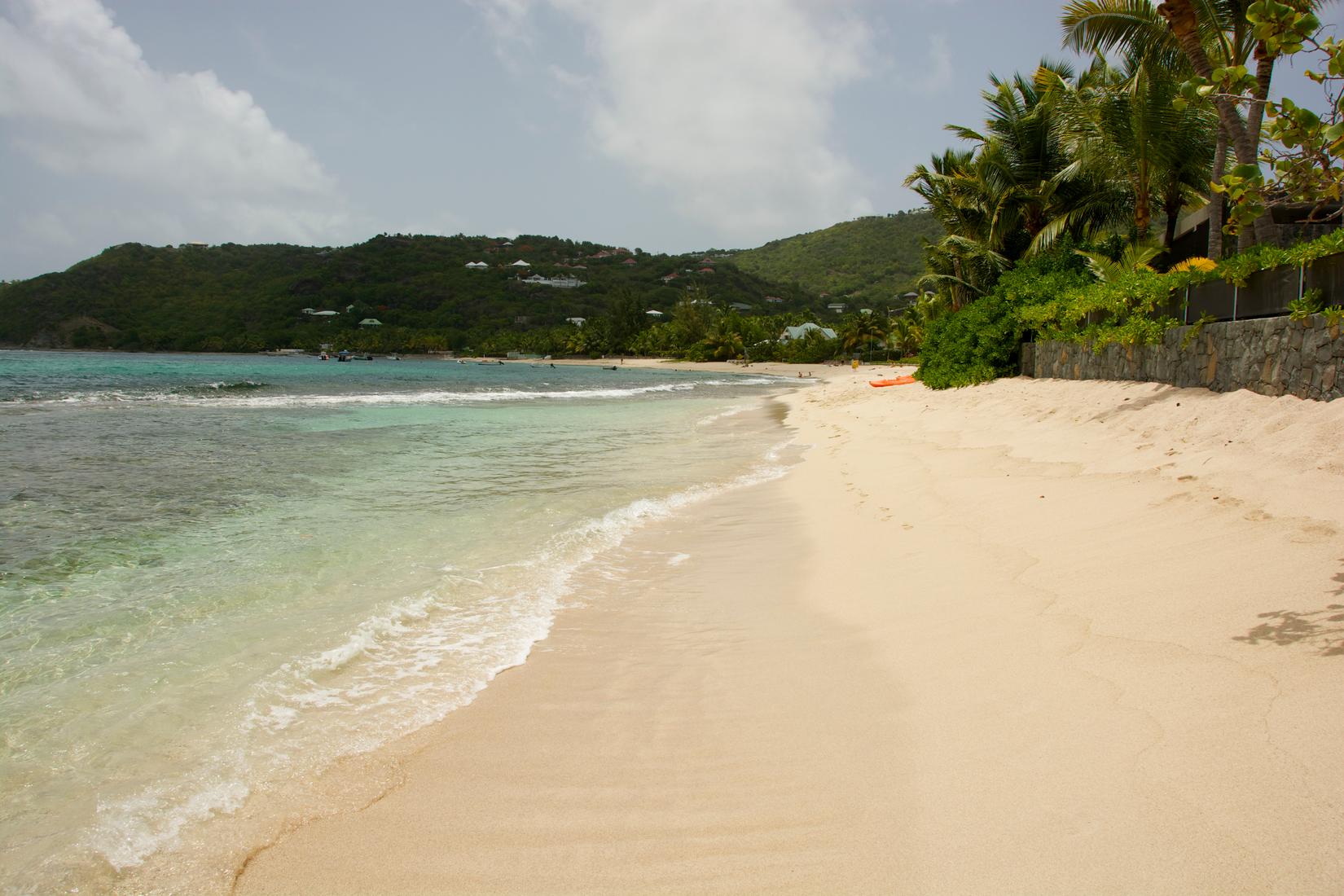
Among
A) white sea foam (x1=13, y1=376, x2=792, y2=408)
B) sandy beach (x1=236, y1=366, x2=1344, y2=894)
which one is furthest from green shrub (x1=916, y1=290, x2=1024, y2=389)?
white sea foam (x1=13, y1=376, x2=792, y2=408)

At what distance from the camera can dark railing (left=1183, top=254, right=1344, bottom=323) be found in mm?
7418

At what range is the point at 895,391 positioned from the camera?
24.1m

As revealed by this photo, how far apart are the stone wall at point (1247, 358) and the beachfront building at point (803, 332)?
197 feet

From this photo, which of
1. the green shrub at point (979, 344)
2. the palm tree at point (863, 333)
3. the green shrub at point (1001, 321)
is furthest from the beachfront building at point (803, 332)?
the green shrub at point (1001, 321)

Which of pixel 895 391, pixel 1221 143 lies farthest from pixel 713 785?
pixel 895 391

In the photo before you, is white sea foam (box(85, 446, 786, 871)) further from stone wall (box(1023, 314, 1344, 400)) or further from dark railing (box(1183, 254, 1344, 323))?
dark railing (box(1183, 254, 1344, 323))

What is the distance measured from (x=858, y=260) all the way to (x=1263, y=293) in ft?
396

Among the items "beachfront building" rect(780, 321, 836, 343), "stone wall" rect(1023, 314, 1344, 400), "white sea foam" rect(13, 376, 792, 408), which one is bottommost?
"white sea foam" rect(13, 376, 792, 408)

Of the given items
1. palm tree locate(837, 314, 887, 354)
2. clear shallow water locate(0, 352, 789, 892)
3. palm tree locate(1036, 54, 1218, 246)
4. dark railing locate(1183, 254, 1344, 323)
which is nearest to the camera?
clear shallow water locate(0, 352, 789, 892)

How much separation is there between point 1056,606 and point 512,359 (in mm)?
103435

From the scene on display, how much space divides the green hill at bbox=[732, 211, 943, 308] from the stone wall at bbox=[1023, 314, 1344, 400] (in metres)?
87.8

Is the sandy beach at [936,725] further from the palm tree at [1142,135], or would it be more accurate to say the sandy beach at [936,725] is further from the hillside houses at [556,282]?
the hillside houses at [556,282]

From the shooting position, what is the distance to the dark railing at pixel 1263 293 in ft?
24.3

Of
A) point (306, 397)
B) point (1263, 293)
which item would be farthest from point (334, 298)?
point (1263, 293)
